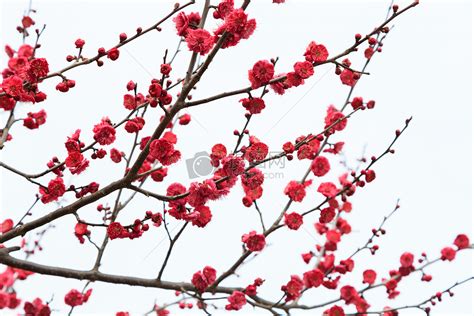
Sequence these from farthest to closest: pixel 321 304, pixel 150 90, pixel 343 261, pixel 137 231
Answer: pixel 343 261 → pixel 137 231 → pixel 321 304 → pixel 150 90

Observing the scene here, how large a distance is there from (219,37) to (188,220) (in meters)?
1.13

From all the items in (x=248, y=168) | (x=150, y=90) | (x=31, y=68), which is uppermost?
(x=31, y=68)

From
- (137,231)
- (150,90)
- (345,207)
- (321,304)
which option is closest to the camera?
(150,90)

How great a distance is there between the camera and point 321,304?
2.54 metres

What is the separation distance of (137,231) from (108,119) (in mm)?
770

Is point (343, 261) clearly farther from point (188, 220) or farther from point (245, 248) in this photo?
point (188, 220)

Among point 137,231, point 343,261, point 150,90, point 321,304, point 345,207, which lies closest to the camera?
point 150,90

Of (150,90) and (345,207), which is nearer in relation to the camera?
(150,90)

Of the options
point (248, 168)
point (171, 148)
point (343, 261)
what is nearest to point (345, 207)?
point (343, 261)

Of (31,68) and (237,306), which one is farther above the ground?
(31,68)

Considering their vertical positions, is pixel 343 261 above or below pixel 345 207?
below

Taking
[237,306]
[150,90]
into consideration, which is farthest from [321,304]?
[150,90]

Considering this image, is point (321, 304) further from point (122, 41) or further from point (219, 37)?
point (122, 41)

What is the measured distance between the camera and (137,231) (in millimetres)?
2746
